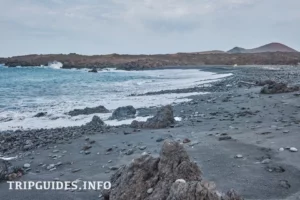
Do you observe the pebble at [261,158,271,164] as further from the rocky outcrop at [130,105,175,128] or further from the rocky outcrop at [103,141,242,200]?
the rocky outcrop at [130,105,175,128]

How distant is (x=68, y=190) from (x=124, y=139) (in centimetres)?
373

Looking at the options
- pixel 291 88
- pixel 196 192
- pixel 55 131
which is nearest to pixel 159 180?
pixel 196 192

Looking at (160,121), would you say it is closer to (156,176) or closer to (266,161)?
(266,161)

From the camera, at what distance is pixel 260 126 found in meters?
9.70

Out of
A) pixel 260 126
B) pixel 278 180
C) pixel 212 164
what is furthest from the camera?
pixel 260 126

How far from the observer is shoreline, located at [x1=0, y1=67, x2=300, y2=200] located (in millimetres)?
5934

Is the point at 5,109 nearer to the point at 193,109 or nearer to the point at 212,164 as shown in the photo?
the point at 193,109

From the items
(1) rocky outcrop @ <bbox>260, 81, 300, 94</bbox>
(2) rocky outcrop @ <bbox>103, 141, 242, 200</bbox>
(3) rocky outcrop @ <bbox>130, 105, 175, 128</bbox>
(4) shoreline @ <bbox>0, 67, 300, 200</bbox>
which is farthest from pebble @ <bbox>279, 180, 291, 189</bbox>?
(1) rocky outcrop @ <bbox>260, 81, 300, 94</bbox>

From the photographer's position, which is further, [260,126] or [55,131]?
[55,131]

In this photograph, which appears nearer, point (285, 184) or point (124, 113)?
point (285, 184)

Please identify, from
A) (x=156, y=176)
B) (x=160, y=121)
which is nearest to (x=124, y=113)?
(x=160, y=121)

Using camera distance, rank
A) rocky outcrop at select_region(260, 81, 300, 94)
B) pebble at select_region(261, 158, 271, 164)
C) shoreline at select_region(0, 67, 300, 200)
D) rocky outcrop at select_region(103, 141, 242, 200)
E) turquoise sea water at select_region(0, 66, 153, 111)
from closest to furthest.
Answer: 1. rocky outcrop at select_region(103, 141, 242, 200)
2. shoreline at select_region(0, 67, 300, 200)
3. pebble at select_region(261, 158, 271, 164)
4. rocky outcrop at select_region(260, 81, 300, 94)
5. turquoise sea water at select_region(0, 66, 153, 111)

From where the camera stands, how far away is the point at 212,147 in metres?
7.97

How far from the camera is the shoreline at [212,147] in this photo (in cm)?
593
